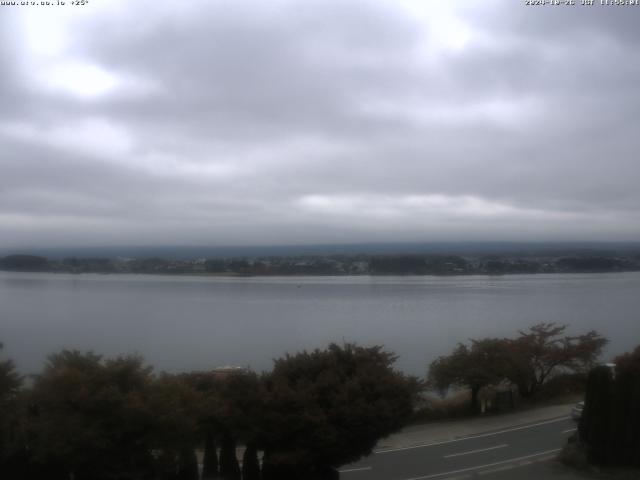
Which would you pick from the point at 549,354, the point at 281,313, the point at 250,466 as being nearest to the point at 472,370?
the point at 549,354

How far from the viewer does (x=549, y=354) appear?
30438 millimetres

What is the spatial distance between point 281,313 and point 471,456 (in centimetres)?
3202

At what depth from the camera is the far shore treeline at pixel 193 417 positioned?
40.3 feet

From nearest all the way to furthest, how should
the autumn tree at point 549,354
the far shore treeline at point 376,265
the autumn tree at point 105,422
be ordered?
the autumn tree at point 105,422, the autumn tree at point 549,354, the far shore treeline at point 376,265

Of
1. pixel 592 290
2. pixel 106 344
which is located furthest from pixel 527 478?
pixel 592 290

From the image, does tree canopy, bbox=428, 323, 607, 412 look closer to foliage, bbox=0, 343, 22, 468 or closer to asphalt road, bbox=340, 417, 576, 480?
asphalt road, bbox=340, 417, 576, 480

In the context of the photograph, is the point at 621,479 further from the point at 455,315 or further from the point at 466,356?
the point at 455,315

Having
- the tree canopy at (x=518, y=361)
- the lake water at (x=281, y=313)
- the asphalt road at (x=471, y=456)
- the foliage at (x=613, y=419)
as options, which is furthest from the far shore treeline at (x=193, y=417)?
the lake water at (x=281, y=313)

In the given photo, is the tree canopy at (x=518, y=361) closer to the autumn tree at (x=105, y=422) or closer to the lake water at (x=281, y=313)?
the lake water at (x=281, y=313)

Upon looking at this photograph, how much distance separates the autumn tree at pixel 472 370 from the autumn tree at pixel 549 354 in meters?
1.72

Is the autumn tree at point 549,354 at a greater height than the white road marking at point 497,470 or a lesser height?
greater

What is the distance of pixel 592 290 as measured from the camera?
226 feet

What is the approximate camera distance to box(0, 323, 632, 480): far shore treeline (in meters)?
12.3

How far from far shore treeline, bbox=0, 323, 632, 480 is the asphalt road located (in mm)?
2299
